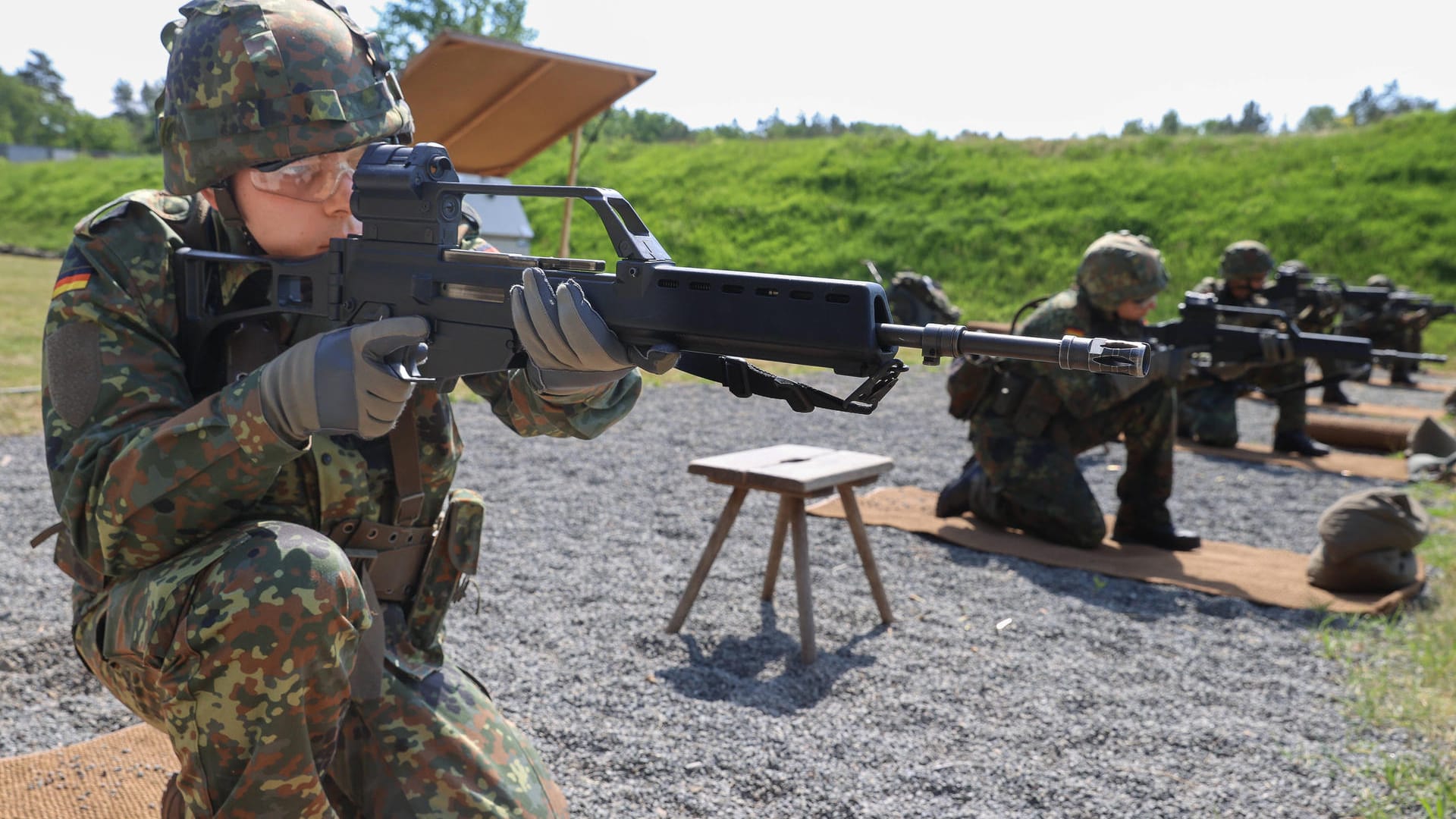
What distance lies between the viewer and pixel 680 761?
316 cm

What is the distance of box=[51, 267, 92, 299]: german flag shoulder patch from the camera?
2137 mm

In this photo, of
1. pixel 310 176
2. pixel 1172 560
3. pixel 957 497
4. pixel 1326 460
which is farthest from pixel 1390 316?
pixel 310 176

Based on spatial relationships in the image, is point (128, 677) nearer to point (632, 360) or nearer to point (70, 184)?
point (632, 360)

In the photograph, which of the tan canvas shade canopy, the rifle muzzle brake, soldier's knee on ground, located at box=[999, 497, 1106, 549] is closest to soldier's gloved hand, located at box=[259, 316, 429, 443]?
the rifle muzzle brake

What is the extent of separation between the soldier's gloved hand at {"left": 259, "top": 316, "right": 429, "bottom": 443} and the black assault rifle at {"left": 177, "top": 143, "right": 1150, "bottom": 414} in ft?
0.20

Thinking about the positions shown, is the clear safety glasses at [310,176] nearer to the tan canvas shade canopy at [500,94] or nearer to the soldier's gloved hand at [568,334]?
the soldier's gloved hand at [568,334]

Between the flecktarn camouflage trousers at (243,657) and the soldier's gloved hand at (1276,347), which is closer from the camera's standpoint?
the flecktarn camouflage trousers at (243,657)

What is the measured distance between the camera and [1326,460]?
9055mm

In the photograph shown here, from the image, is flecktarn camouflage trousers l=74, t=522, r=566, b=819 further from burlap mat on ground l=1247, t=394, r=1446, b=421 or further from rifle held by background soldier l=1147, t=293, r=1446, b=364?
burlap mat on ground l=1247, t=394, r=1446, b=421

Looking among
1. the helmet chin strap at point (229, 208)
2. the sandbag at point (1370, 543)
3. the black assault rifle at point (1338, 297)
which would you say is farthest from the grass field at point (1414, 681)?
the black assault rifle at point (1338, 297)

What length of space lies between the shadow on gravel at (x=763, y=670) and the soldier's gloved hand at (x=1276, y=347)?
346 cm

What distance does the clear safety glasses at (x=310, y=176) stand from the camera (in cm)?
224

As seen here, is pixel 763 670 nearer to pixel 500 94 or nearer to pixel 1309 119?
pixel 500 94

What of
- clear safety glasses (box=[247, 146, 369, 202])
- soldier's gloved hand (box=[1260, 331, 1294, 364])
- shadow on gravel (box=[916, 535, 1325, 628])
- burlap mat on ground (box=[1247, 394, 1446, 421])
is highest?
clear safety glasses (box=[247, 146, 369, 202])
